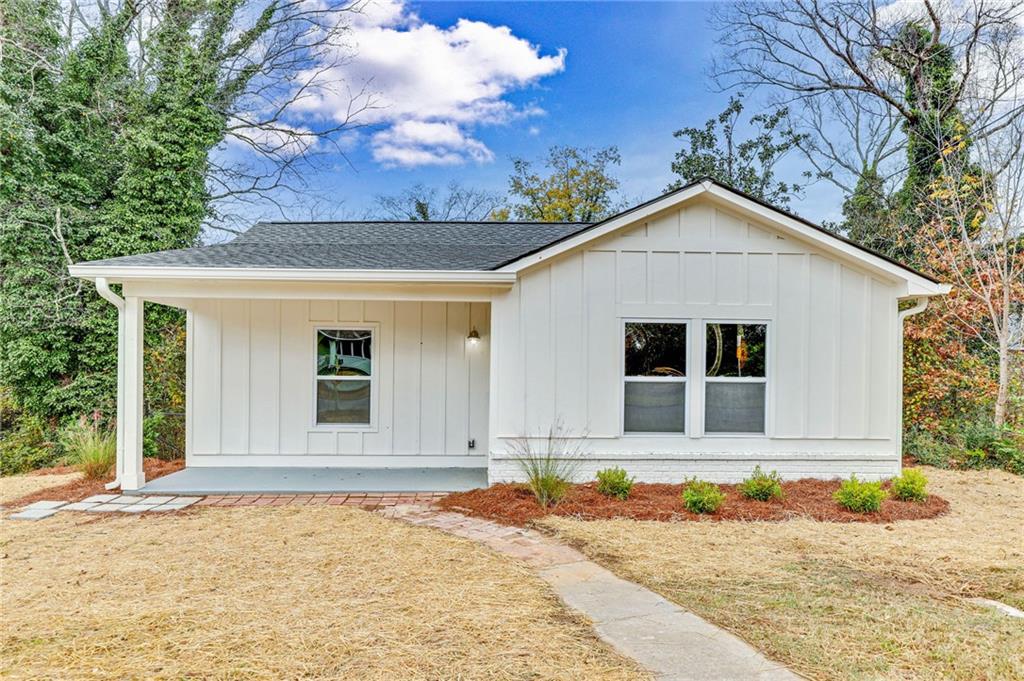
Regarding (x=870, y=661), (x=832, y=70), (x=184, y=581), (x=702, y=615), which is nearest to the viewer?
(x=870, y=661)

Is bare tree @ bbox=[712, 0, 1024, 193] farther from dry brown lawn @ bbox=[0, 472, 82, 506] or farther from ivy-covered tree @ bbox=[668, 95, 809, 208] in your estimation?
dry brown lawn @ bbox=[0, 472, 82, 506]

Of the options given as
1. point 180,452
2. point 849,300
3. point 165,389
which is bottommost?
point 180,452

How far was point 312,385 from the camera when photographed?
810 cm

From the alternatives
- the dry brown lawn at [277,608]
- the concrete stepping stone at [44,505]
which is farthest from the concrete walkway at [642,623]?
the concrete stepping stone at [44,505]

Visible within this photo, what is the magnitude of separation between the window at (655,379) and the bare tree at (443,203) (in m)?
17.2

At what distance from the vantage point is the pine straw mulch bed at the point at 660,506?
5.70 meters

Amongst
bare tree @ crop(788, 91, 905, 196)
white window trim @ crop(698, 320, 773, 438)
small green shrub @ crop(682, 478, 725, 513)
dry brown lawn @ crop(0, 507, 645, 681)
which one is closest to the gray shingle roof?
white window trim @ crop(698, 320, 773, 438)

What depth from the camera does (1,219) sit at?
36.6ft

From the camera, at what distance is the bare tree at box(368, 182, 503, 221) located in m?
22.9

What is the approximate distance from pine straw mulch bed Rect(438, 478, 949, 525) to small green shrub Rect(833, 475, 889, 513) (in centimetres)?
6

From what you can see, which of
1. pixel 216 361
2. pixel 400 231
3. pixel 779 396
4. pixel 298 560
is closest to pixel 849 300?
pixel 779 396

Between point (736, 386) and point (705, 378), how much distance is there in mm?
435

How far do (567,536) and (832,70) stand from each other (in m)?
17.8

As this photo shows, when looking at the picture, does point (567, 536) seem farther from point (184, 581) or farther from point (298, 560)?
point (184, 581)
